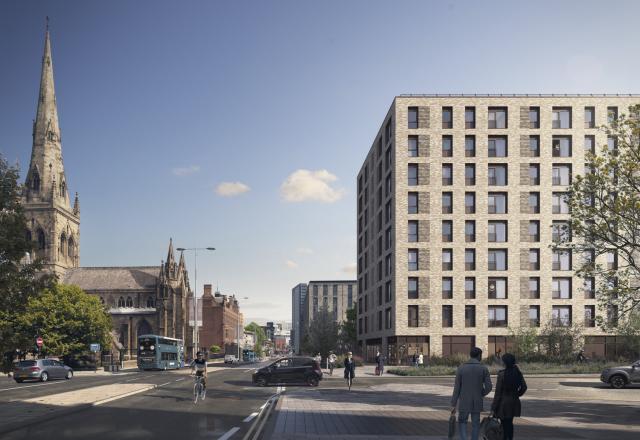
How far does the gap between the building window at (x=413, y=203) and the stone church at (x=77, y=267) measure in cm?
5561

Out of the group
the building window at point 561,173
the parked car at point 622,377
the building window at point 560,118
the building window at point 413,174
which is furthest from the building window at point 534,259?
the parked car at point 622,377

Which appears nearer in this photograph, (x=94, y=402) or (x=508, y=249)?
(x=94, y=402)

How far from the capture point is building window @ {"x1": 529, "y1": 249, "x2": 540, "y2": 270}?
61.3 meters

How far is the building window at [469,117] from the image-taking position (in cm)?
6312

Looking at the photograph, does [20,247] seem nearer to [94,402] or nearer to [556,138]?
[94,402]

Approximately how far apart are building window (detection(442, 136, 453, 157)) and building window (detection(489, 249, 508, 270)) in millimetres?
10283

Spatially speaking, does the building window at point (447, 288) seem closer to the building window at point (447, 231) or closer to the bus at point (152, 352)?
the building window at point (447, 231)

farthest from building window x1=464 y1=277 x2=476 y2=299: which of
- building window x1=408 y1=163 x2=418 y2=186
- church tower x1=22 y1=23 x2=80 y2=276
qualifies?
church tower x1=22 y1=23 x2=80 y2=276

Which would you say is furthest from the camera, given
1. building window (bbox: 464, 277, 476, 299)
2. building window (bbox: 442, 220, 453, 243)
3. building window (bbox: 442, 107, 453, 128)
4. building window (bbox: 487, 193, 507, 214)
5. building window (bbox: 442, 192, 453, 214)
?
building window (bbox: 442, 107, 453, 128)

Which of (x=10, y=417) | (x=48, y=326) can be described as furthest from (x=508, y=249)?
(x=10, y=417)

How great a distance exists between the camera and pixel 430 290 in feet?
200

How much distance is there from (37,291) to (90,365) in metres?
50.8

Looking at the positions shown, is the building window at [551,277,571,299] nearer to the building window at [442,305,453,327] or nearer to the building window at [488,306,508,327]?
the building window at [488,306,508,327]

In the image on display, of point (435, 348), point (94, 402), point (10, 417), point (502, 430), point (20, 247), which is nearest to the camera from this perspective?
point (502, 430)
